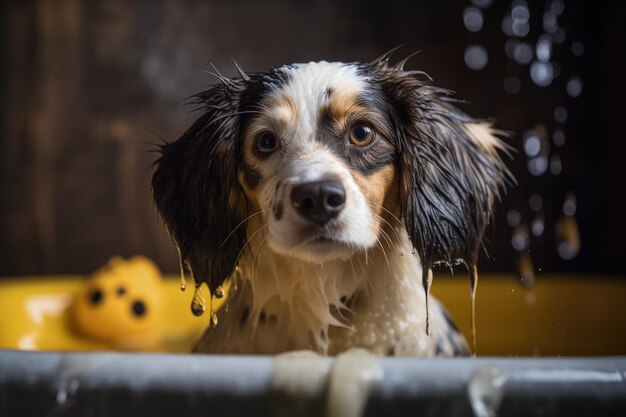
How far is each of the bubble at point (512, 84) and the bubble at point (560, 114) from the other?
0.14 meters

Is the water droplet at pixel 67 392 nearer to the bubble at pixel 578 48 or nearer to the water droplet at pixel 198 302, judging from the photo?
the water droplet at pixel 198 302

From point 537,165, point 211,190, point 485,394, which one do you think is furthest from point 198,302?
point 537,165

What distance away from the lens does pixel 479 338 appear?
94 centimetres

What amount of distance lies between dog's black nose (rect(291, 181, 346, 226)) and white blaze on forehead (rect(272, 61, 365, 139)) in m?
0.09

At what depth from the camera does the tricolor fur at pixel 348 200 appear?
2.25ft

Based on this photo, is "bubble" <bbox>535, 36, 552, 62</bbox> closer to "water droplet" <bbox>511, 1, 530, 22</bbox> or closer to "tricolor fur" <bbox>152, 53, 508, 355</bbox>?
"water droplet" <bbox>511, 1, 530, 22</bbox>

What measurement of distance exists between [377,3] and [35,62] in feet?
3.19

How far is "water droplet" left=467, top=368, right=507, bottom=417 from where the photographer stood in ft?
1.65

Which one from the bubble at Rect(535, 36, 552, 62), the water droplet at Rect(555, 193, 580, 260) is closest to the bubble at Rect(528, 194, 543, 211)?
the water droplet at Rect(555, 193, 580, 260)

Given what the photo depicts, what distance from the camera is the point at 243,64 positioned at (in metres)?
1.11

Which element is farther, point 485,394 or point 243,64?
Answer: point 243,64

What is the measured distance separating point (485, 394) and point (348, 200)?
23 centimetres

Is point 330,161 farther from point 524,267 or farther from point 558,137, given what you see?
point 558,137

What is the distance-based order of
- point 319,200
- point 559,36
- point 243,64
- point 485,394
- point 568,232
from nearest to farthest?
point 485,394, point 319,200, point 243,64, point 559,36, point 568,232
